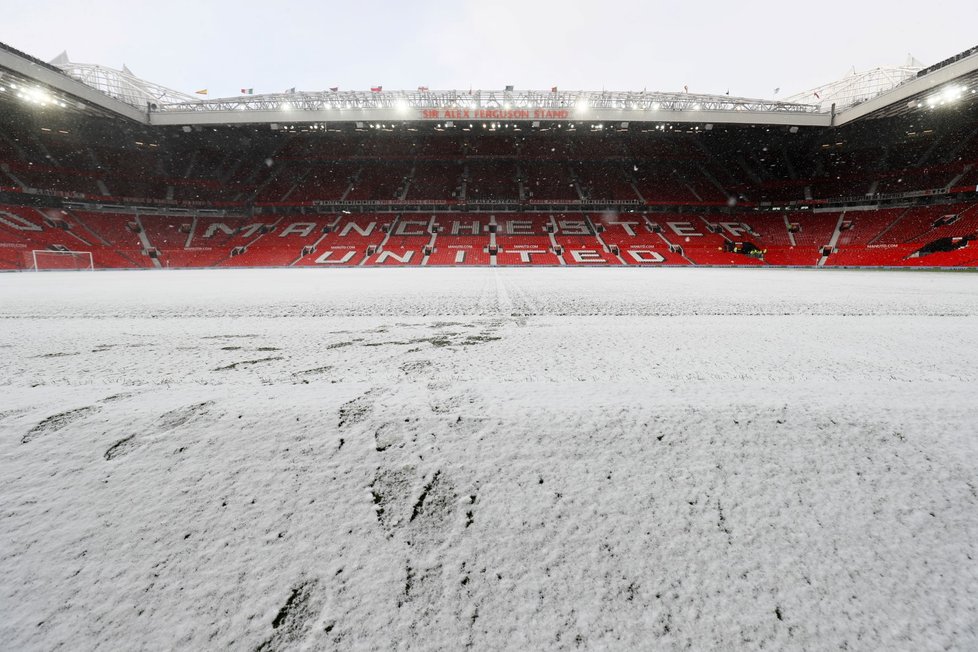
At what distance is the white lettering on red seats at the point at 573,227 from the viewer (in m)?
24.3

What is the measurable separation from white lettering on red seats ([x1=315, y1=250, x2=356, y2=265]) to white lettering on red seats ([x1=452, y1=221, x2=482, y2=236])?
6.41 m

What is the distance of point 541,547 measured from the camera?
51 cm

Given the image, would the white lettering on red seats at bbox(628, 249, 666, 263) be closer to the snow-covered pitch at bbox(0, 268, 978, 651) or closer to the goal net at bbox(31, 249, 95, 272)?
the snow-covered pitch at bbox(0, 268, 978, 651)

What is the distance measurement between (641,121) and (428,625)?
75.6ft

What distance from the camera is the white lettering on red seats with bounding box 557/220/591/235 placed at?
24.3 meters

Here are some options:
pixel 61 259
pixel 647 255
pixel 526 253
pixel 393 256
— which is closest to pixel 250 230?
pixel 61 259

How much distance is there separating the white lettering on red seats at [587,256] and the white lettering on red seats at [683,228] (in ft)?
21.2

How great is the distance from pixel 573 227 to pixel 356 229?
13.8 m

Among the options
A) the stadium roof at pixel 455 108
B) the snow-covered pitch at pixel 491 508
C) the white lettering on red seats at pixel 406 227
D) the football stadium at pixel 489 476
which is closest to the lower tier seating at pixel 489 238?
the white lettering on red seats at pixel 406 227

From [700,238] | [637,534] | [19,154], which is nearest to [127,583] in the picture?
[637,534]

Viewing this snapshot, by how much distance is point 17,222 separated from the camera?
60.8 feet

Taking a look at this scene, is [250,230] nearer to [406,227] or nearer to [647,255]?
[406,227]

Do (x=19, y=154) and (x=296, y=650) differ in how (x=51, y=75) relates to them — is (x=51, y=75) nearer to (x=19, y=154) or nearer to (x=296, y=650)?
(x=19, y=154)

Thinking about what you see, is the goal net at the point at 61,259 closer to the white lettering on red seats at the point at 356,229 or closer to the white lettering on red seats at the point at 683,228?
the white lettering on red seats at the point at 356,229
